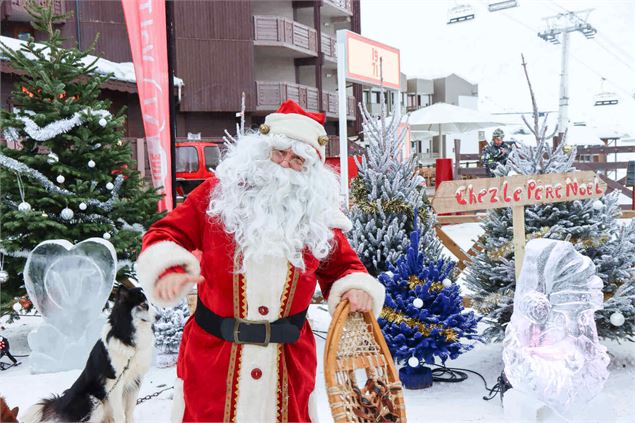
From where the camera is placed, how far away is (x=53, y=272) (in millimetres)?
4059

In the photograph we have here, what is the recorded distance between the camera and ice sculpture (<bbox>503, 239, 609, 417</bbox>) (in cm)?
326

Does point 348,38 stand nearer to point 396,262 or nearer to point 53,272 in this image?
point 396,262

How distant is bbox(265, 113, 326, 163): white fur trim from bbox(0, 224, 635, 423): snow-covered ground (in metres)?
1.95

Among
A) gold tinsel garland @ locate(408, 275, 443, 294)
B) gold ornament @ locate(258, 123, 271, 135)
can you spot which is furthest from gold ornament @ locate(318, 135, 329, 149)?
gold tinsel garland @ locate(408, 275, 443, 294)

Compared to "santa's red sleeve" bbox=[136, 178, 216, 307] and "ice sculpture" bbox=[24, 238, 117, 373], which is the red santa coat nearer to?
"santa's red sleeve" bbox=[136, 178, 216, 307]

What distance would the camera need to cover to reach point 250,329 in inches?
89.1

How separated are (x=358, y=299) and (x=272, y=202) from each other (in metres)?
0.54

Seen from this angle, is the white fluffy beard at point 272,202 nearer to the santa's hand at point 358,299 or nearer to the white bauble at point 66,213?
the santa's hand at point 358,299

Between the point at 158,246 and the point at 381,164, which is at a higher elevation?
the point at 381,164

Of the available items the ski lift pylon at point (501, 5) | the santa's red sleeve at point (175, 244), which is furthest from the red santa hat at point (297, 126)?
the ski lift pylon at point (501, 5)

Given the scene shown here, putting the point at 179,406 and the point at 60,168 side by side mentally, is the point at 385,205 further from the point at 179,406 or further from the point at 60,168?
the point at 179,406

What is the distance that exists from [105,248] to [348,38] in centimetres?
334

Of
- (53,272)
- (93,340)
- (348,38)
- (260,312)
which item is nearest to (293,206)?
(260,312)

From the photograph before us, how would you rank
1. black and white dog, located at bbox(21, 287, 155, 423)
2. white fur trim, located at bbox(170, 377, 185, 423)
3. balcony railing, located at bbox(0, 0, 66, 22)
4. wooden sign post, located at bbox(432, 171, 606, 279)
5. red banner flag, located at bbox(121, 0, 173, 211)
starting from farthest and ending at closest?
balcony railing, located at bbox(0, 0, 66, 22)
red banner flag, located at bbox(121, 0, 173, 211)
wooden sign post, located at bbox(432, 171, 606, 279)
black and white dog, located at bbox(21, 287, 155, 423)
white fur trim, located at bbox(170, 377, 185, 423)
